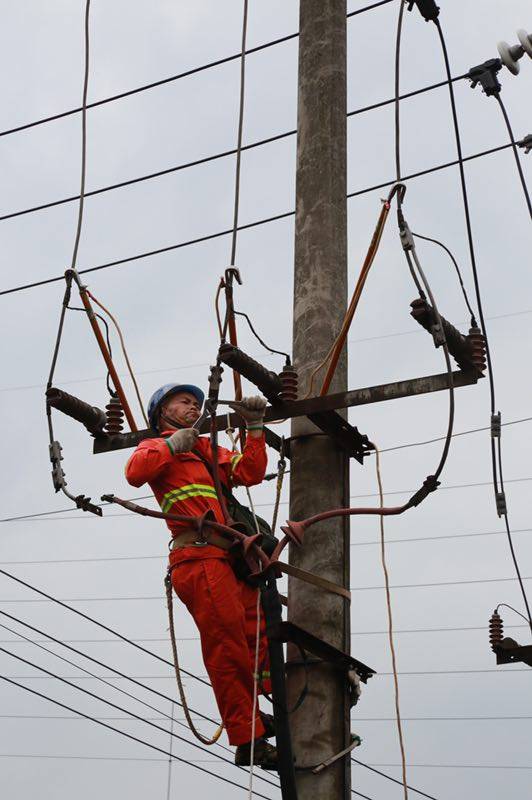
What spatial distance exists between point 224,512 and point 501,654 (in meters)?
5.45

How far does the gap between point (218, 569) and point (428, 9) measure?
8.74 ft

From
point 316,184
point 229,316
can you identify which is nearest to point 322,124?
point 316,184

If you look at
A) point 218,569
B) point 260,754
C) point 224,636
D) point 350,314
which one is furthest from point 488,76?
point 260,754

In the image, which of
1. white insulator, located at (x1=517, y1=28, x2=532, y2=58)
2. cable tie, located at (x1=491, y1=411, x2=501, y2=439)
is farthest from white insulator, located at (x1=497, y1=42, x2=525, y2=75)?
cable tie, located at (x1=491, y1=411, x2=501, y2=439)

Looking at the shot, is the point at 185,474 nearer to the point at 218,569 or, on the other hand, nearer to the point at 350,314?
the point at 218,569

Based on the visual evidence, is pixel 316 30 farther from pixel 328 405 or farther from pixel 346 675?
pixel 346 675

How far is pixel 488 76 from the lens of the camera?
6211 millimetres

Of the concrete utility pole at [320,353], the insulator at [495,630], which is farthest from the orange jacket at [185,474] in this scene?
the insulator at [495,630]

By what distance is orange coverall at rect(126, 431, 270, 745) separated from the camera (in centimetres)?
508

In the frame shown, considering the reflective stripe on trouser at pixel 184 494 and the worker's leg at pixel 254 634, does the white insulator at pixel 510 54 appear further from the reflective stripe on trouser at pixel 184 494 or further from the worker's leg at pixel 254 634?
the worker's leg at pixel 254 634

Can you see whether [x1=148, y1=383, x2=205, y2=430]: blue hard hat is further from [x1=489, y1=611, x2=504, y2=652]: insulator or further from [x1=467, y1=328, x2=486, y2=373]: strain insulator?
[x1=489, y1=611, x2=504, y2=652]: insulator

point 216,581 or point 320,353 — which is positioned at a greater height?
point 320,353

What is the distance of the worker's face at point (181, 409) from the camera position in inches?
229

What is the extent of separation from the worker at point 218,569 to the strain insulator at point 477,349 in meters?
0.88
